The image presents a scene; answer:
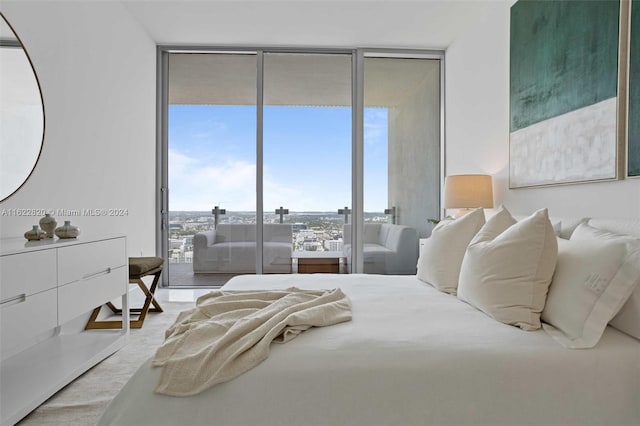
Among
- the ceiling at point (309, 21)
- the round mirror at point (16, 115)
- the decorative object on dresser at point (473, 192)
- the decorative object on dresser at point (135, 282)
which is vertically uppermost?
the ceiling at point (309, 21)

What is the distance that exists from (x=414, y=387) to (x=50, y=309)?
1750mm

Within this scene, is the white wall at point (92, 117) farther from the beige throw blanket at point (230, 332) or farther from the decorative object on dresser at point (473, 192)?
the decorative object on dresser at point (473, 192)

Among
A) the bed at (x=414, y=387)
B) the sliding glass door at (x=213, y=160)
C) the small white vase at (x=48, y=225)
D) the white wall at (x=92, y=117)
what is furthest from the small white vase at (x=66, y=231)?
the sliding glass door at (x=213, y=160)

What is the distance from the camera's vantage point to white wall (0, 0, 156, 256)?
2.21 meters

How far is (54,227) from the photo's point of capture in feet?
6.87

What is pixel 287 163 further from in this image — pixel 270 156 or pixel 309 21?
pixel 309 21

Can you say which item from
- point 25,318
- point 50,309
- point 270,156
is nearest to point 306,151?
point 270,156

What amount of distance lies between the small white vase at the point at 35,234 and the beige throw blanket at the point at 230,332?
1035 millimetres

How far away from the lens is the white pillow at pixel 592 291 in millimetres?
1237

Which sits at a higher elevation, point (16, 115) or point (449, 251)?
point (16, 115)

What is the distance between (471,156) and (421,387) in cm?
288

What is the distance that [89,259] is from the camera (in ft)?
6.93

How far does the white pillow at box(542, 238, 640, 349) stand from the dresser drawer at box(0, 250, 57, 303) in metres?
2.16

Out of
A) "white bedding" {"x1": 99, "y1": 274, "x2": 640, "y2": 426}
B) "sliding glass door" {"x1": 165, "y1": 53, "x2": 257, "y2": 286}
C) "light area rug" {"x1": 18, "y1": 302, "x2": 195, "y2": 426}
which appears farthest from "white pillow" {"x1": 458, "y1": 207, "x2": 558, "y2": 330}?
"sliding glass door" {"x1": 165, "y1": 53, "x2": 257, "y2": 286}
